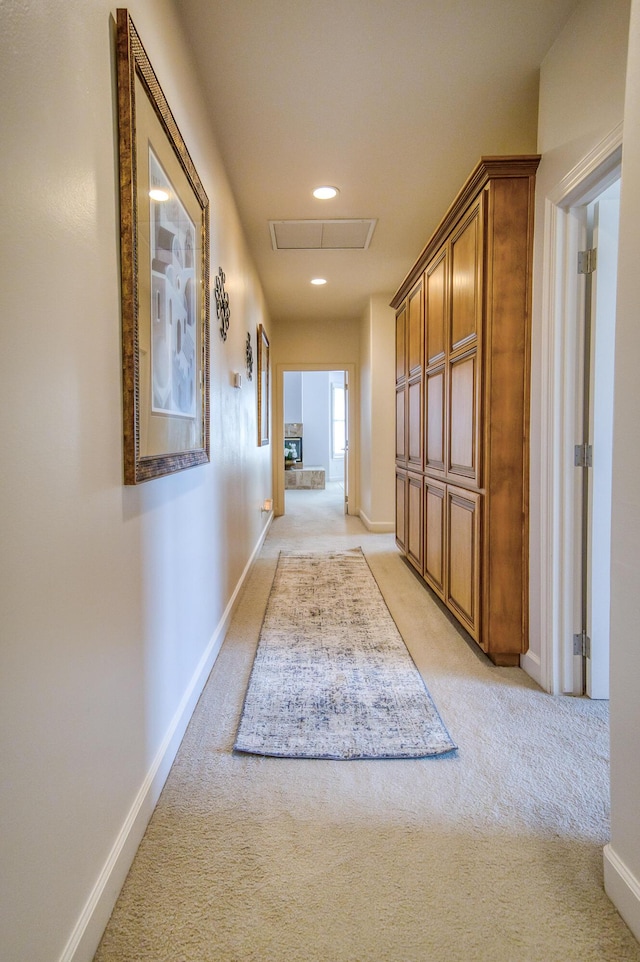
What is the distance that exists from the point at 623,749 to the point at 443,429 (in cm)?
202

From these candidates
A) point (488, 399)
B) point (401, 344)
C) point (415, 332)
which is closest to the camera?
point (488, 399)

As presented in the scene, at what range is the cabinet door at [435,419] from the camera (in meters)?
2.98

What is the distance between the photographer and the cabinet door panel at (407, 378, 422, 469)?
11.6 feet

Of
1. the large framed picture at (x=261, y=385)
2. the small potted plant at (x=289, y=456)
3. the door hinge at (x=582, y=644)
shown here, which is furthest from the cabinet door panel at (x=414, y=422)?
the small potted plant at (x=289, y=456)

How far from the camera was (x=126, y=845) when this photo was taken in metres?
1.22

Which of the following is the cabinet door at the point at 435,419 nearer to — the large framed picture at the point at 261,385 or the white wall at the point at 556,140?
the white wall at the point at 556,140

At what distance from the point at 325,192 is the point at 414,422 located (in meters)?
1.58

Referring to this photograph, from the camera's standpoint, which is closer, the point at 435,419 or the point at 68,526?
the point at 68,526

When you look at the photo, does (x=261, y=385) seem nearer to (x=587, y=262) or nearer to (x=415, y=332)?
(x=415, y=332)

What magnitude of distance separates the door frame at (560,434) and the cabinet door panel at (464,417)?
1.05 feet

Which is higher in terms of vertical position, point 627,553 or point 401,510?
point 627,553

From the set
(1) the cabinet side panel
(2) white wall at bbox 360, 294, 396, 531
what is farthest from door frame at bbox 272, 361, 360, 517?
(1) the cabinet side panel

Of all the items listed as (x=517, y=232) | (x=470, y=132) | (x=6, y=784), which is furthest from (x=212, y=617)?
(x=470, y=132)

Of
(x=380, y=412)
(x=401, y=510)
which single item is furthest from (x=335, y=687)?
(x=380, y=412)
